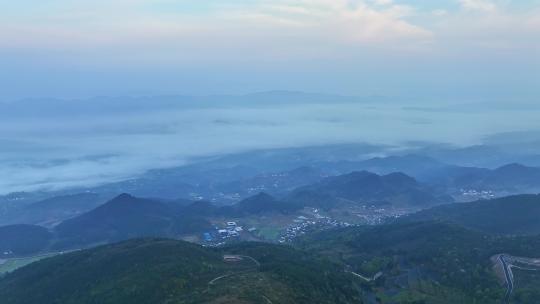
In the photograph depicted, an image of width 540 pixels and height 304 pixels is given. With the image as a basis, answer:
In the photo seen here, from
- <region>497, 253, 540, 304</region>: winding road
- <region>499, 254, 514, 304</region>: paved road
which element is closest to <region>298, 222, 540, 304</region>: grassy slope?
<region>499, 254, 514, 304</region>: paved road

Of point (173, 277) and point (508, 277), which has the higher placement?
point (173, 277)

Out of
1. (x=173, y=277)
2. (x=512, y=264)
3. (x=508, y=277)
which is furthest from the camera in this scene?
(x=512, y=264)

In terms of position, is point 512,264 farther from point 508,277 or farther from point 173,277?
point 173,277

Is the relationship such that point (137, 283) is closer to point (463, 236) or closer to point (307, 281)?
point (307, 281)

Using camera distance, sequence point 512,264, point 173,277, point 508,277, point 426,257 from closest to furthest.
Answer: point 173,277 → point 508,277 → point 512,264 → point 426,257

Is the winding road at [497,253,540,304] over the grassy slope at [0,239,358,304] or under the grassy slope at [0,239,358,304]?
under

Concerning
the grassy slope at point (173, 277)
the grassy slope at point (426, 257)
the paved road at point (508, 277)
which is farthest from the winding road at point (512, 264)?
the grassy slope at point (173, 277)

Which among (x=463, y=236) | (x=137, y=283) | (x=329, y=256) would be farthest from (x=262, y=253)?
(x=463, y=236)

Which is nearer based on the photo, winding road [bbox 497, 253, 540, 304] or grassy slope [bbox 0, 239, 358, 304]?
grassy slope [bbox 0, 239, 358, 304]

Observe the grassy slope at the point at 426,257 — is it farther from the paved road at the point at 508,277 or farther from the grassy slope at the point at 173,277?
the grassy slope at the point at 173,277

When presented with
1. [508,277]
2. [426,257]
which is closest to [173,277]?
[426,257]

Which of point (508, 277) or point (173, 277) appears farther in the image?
point (508, 277)

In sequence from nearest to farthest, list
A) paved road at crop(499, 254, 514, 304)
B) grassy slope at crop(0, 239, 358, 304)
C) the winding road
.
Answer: grassy slope at crop(0, 239, 358, 304) → paved road at crop(499, 254, 514, 304) → the winding road

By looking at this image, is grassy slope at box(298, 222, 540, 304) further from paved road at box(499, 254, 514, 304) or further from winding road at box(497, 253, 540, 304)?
winding road at box(497, 253, 540, 304)
